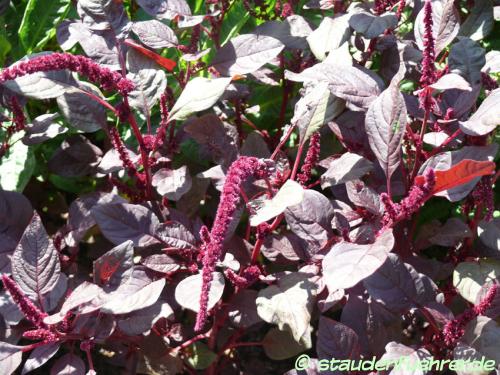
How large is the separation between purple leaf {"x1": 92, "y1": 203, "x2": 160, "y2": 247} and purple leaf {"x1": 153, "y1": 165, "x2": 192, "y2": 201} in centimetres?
6

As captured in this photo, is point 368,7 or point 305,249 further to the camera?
point 368,7

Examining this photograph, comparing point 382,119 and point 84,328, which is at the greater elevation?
point 382,119

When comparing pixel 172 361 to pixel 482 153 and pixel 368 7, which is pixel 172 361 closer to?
pixel 482 153

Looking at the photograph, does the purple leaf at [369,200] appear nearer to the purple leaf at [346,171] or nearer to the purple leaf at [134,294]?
the purple leaf at [346,171]

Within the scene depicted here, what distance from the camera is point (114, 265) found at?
3.75 feet

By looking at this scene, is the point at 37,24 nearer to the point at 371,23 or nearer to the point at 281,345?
the point at 371,23

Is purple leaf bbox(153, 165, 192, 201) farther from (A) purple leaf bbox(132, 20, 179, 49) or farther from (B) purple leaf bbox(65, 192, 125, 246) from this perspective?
(A) purple leaf bbox(132, 20, 179, 49)

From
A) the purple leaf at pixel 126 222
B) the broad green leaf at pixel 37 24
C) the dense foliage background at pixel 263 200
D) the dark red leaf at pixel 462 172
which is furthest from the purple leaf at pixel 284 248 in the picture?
the broad green leaf at pixel 37 24

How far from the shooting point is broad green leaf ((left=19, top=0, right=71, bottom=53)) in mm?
1582

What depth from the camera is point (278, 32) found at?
4.49 ft

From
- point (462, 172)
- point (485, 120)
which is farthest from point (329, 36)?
point (462, 172)

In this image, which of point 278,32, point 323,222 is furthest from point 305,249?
point 278,32

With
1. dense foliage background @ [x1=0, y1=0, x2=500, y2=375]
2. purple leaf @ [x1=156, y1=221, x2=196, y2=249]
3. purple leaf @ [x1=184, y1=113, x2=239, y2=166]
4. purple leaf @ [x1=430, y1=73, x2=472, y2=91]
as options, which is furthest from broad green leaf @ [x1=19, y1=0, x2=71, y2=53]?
purple leaf @ [x1=430, y1=73, x2=472, y2=91]

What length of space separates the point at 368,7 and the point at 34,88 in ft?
2.58
